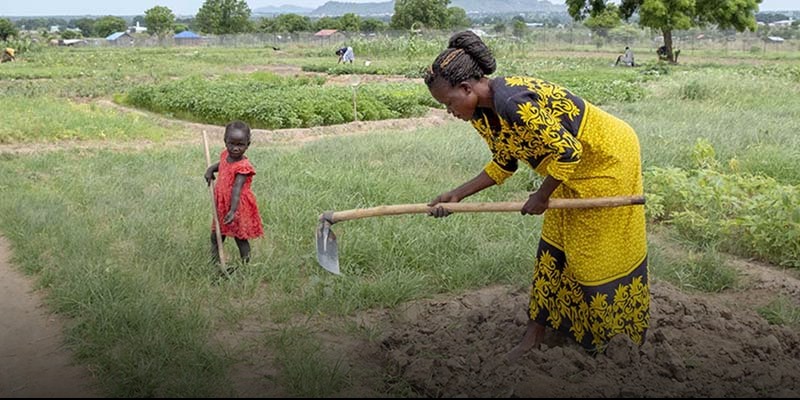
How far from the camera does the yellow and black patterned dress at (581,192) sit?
2.86 meters

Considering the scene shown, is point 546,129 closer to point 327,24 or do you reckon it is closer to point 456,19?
point 327,24


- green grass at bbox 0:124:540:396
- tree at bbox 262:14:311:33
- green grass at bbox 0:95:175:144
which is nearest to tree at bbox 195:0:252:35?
tree at bbox 262:14:311:33

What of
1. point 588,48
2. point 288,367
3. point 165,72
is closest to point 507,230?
point 288,367

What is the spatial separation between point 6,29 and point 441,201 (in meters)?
53.6

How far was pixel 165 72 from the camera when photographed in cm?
2241

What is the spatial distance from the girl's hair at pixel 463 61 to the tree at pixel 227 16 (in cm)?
6367

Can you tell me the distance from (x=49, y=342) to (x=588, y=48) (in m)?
40.1

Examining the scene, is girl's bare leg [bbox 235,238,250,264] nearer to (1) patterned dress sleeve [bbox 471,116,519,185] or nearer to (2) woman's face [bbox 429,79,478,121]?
(1) patterned dress sleeve [bbox 471,116,519,185]

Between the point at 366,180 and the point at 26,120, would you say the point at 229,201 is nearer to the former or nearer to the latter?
the point at 366,180

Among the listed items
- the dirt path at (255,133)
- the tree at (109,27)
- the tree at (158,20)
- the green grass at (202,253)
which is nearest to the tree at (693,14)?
the dirt path at (255,133)

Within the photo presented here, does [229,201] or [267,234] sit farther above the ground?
[229,201]

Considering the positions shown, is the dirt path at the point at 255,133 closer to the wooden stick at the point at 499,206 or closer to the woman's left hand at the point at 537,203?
the wooden stick at the point at 499,206

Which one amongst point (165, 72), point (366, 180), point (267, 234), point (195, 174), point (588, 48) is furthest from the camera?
point (588, 48)

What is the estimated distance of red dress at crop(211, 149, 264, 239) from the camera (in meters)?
4.49
